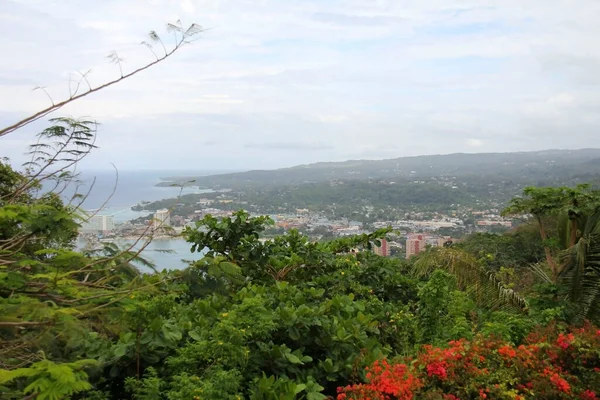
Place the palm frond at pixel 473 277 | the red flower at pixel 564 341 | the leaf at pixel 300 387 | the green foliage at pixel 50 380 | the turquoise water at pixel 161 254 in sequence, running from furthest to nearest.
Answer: the palm frond at pixel 473 277 < the red flower at pixel 564 341 < the turquoise water at pixel 161 254 < the leaf at pixel 300 387 < the green foliage at pixel 50 380

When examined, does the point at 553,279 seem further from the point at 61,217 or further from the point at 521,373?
the point at 61,217

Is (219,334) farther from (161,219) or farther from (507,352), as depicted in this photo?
(507,352)

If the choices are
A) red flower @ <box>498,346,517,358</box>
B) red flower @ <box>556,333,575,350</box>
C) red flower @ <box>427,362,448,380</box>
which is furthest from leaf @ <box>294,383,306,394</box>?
red flower @ <box>556,333,575,350</box>

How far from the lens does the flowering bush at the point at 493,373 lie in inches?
113

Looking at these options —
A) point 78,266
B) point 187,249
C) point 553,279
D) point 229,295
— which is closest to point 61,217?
point 78,266

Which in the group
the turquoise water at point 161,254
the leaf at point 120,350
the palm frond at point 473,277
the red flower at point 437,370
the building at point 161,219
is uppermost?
the building at point 161,219

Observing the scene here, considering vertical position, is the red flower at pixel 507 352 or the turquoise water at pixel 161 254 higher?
the turquoise water at pixel 161 254

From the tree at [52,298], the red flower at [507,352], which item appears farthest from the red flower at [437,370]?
the tree at [52,298]

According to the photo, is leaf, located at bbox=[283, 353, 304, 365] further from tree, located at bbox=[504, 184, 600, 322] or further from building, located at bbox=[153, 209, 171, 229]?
tree, located at bbox=[504, 184, 600, 322]

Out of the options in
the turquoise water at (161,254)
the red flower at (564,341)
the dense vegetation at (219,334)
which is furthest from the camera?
the red flower at (564,341)

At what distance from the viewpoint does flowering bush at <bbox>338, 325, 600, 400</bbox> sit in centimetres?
288

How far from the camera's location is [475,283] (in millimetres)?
6227

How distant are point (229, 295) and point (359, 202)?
34.6 metres

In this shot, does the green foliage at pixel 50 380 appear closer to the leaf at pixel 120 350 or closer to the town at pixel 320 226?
the town at pixel 320 226
